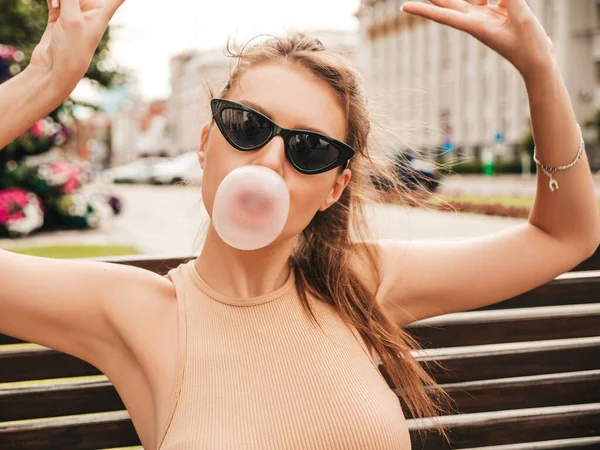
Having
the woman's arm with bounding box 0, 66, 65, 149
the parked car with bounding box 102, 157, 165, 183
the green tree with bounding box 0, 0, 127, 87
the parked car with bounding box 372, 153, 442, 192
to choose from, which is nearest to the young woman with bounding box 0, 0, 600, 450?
the woman's arm with bounding box 0, 66, 65, 149

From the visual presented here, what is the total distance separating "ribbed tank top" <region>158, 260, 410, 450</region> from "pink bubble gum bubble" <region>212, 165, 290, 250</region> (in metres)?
0.24

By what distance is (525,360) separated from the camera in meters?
2.18

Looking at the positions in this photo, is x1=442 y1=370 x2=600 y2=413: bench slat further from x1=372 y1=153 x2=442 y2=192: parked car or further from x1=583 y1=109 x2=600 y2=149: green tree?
x1=583 y1=109 x2=600 y2=149: green tree

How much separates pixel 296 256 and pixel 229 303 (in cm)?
35

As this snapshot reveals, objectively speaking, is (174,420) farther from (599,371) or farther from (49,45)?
(599,371)

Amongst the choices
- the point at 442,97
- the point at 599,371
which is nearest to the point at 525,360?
the point at 599,371

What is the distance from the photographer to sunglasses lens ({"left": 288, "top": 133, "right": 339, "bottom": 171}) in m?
1.59

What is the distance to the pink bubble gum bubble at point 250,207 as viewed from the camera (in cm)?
149

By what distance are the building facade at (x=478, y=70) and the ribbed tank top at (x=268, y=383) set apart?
25.0 metres

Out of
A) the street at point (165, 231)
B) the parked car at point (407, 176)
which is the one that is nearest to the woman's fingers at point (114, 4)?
the parked car at point (407, 176)

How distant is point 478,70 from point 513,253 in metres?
45.6

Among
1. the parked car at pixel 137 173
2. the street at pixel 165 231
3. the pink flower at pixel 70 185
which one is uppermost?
the pink flower at pixel 70 185

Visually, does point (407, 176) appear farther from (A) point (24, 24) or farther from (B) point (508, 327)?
(A) point (24, 24)

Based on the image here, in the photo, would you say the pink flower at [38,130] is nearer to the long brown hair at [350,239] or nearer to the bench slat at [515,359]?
the long brown hair at [350,239]
